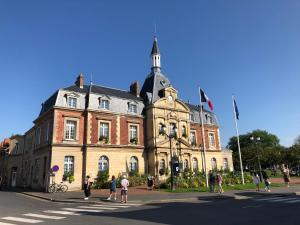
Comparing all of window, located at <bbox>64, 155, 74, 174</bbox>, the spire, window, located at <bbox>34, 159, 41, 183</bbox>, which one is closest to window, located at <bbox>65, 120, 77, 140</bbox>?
window, located at <bbox>64, 155, 74, 174</bbox>

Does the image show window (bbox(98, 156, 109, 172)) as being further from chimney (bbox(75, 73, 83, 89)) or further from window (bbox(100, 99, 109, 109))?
chimney (bbox(75, 73, 83, 89))

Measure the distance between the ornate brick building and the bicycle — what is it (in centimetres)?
84

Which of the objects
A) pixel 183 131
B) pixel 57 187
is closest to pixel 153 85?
pixel 183 131

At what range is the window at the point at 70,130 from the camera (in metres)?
27.5

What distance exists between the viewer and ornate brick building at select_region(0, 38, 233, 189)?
88.9ft

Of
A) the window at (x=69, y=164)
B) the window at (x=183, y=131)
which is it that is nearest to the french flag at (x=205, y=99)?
the window at (x=183, y=131)

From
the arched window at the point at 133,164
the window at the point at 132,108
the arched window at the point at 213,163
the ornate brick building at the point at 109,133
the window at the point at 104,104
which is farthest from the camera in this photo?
the arched window at the point at 213,163

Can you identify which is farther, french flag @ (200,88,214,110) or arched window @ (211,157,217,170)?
arched window @ (211,157,217,170)

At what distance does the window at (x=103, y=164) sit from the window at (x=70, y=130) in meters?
3.72

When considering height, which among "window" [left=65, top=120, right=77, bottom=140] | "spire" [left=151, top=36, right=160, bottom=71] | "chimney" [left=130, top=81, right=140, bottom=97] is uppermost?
"spire" [left=151, top=36, right=160, bottom=71]

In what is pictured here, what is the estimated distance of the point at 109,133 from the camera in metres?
29.6

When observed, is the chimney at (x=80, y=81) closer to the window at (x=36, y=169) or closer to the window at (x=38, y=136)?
the window at (x=38, y=136)

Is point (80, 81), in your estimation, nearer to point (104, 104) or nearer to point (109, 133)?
point (104, 104)

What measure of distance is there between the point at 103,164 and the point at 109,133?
11.4ft
